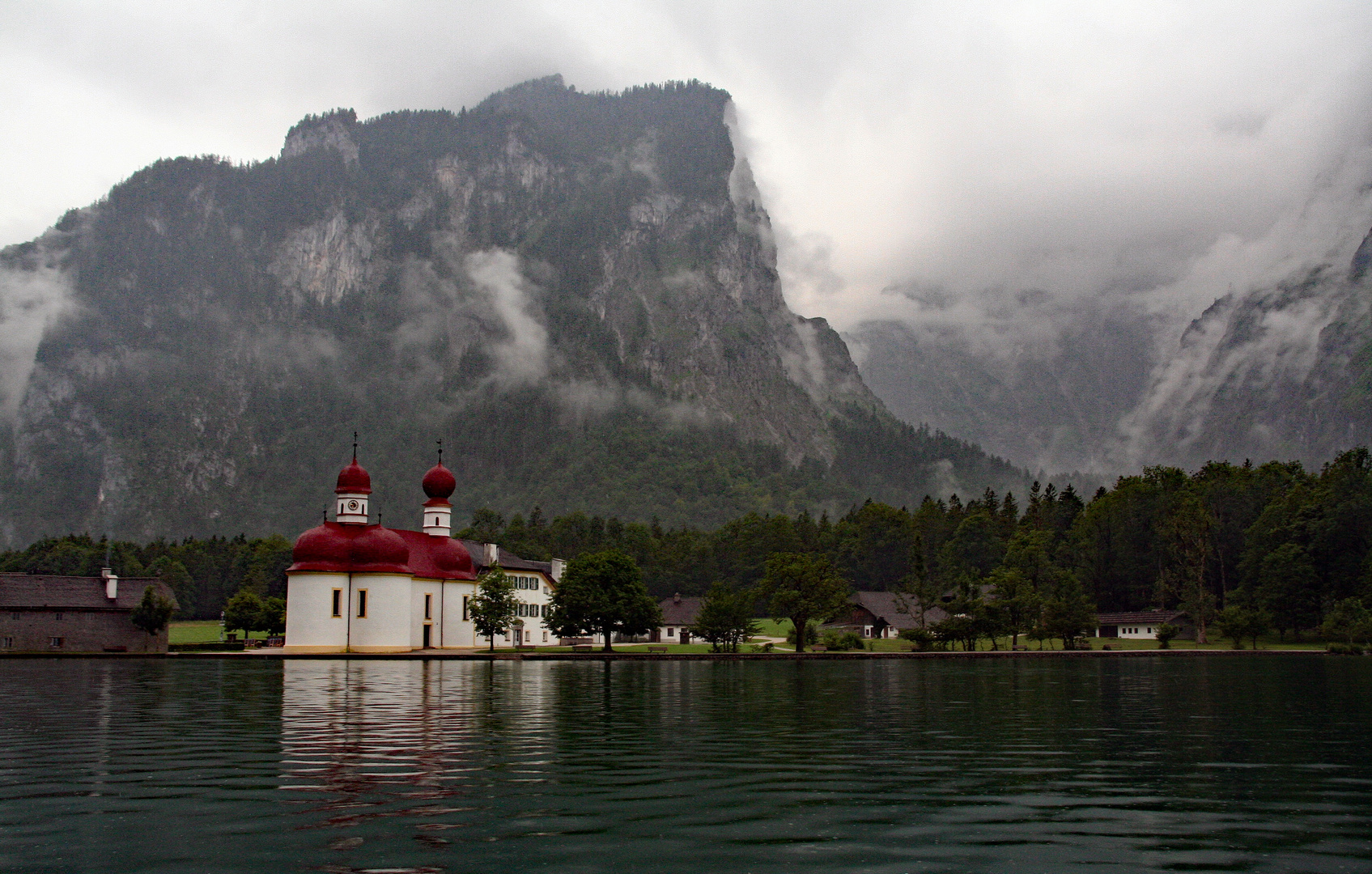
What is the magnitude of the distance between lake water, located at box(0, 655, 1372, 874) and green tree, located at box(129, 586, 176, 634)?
63.4m

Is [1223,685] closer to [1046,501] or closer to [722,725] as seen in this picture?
[722,725]

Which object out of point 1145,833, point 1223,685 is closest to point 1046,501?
point 1223,685

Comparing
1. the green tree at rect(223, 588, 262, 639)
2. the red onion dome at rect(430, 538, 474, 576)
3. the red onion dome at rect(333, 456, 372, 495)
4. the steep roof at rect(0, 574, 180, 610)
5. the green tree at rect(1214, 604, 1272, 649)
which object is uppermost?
the red onion dome at rect(333, 456, 372, 495)

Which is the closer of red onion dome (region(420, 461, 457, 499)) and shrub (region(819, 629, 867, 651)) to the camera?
shrub (region(819, 629, 867, 651))

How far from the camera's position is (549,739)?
32.6 meters

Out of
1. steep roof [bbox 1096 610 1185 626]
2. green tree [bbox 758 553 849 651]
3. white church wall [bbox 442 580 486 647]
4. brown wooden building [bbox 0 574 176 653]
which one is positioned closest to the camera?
brown wooden building [bbox 0 574 176 653]

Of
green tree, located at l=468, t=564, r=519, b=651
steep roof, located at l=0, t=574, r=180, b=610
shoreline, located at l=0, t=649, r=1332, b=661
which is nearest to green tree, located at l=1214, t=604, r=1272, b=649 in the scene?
shoreline, located at l=0, t=649, r=1332, b=661

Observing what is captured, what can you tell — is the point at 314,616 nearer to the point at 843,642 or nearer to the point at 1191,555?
the point at 843,642

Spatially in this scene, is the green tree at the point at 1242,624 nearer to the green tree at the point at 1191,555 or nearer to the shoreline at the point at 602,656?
the shoreline at the point at 602,656

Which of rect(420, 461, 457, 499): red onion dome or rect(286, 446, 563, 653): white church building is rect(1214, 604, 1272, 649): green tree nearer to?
rect(286, 446, 563, 653): white church building

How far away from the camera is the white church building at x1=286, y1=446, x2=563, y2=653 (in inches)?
4109

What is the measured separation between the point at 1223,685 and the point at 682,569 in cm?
13909

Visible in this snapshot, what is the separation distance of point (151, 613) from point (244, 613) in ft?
50.5

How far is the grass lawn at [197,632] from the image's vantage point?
136875 mm
